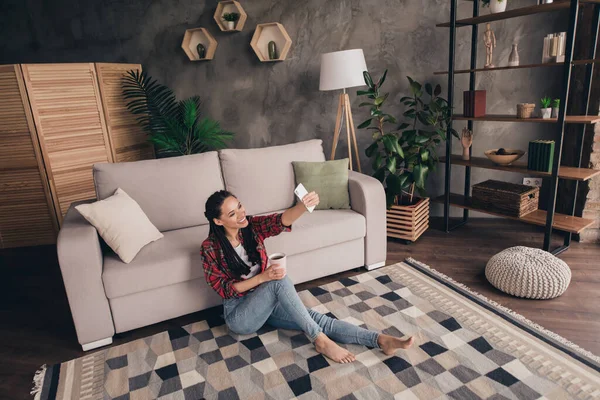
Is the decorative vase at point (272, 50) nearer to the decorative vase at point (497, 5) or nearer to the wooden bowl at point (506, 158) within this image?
the decorative vase at point (497, 5)

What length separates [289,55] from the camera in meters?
3.79

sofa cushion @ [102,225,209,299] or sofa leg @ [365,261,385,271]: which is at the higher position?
sofa cushion @ [102,225,209,299]

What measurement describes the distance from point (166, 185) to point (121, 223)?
1.44 ft

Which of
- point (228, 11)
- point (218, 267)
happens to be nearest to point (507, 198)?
point (218, 267)

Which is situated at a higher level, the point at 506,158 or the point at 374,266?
the point at 506,158

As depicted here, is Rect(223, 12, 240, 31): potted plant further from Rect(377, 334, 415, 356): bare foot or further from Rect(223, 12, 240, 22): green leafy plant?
Rect(377, 334, 415, 356): bare foot

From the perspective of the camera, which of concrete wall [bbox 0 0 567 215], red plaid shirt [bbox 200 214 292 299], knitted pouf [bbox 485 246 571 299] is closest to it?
red plaid shirt [bbox 200 214 292 299]

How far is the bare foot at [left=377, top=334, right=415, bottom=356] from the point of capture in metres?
1.86

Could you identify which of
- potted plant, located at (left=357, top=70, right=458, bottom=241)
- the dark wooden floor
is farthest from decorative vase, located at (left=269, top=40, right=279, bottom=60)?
the dark wooden floor

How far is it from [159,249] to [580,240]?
309 centimetres

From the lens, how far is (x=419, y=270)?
279 centimetres

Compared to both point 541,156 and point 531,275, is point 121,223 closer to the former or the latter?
point 531,275

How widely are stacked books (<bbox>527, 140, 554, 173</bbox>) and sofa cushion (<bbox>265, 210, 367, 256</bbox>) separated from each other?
51.6 inches

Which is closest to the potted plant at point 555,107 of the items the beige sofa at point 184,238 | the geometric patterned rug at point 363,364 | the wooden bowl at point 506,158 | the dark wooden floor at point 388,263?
the wooden bowl at point 506,158
